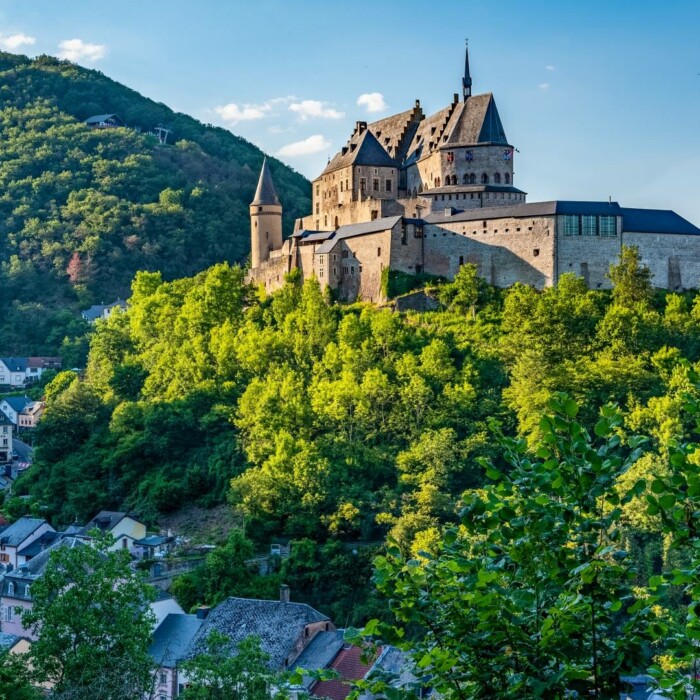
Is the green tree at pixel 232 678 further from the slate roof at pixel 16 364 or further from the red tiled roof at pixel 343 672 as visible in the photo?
the slate roof at pixel 16 364

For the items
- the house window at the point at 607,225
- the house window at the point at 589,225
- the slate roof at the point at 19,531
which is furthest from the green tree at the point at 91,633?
the house window at the point at 607,225

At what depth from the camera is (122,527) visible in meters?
49.5

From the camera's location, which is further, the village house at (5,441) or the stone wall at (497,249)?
the village house at (5,441)

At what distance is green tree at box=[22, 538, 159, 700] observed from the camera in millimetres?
23922

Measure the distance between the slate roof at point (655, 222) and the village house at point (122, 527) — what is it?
2554 cm

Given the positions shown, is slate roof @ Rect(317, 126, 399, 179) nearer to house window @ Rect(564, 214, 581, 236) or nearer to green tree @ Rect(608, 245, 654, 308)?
house window @ Rect(564, 214, 581, 236)

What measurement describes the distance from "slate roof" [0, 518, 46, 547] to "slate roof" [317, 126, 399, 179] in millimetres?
26072

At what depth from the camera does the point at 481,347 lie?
52.9 metres

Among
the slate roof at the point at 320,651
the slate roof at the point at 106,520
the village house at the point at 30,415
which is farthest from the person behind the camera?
the village house at the point at 30,415

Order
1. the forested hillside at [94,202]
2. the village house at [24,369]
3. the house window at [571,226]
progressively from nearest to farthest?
1. the house window at [571,226]
2. the village house at [24,369]
3. the forested hillside at [94,202]

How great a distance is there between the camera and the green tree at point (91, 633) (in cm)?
2392

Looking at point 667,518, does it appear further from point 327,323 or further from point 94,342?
point 94,342

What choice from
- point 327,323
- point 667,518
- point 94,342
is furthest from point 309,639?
point 94,342

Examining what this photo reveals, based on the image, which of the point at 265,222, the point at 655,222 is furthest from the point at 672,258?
the point at 265,222
